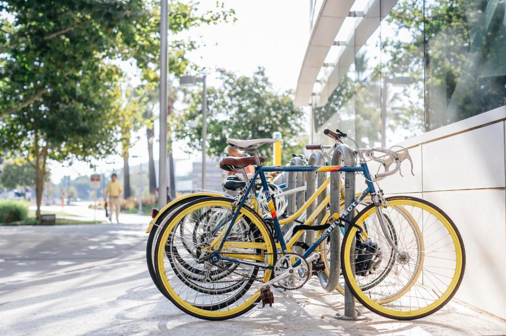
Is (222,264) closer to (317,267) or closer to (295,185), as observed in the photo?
(317,267)

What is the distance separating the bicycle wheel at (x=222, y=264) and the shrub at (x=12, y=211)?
23.7m

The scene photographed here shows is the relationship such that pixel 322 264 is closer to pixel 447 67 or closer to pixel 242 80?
pixel 447 67

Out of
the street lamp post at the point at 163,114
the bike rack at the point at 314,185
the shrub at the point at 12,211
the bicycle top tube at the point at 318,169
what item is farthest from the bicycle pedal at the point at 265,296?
the shrub at the point at 12,211

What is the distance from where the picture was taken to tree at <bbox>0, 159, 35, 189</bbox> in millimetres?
69688

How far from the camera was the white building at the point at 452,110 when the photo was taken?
13.8 feet

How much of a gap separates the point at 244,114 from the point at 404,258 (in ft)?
93.7

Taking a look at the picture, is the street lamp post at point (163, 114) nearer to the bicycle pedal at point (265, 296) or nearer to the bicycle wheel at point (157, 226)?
the bicycle wheel at point (157, 226)

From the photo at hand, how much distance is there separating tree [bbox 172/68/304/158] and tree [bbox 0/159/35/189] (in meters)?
42.1

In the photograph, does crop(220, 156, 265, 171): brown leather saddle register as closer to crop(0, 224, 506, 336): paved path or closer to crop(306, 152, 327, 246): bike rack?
crop(306, 152, 327, 246): bike rack

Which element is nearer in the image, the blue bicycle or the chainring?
the blue bicycle

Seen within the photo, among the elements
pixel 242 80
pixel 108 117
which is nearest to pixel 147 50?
pixel 108 117

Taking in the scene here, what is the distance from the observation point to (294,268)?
4.18m

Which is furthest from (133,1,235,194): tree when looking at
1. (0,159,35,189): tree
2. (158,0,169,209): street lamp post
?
(0,159,35,189): tree

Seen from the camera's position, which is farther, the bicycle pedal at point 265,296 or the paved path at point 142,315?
the bicycle pedal at point 265,296
